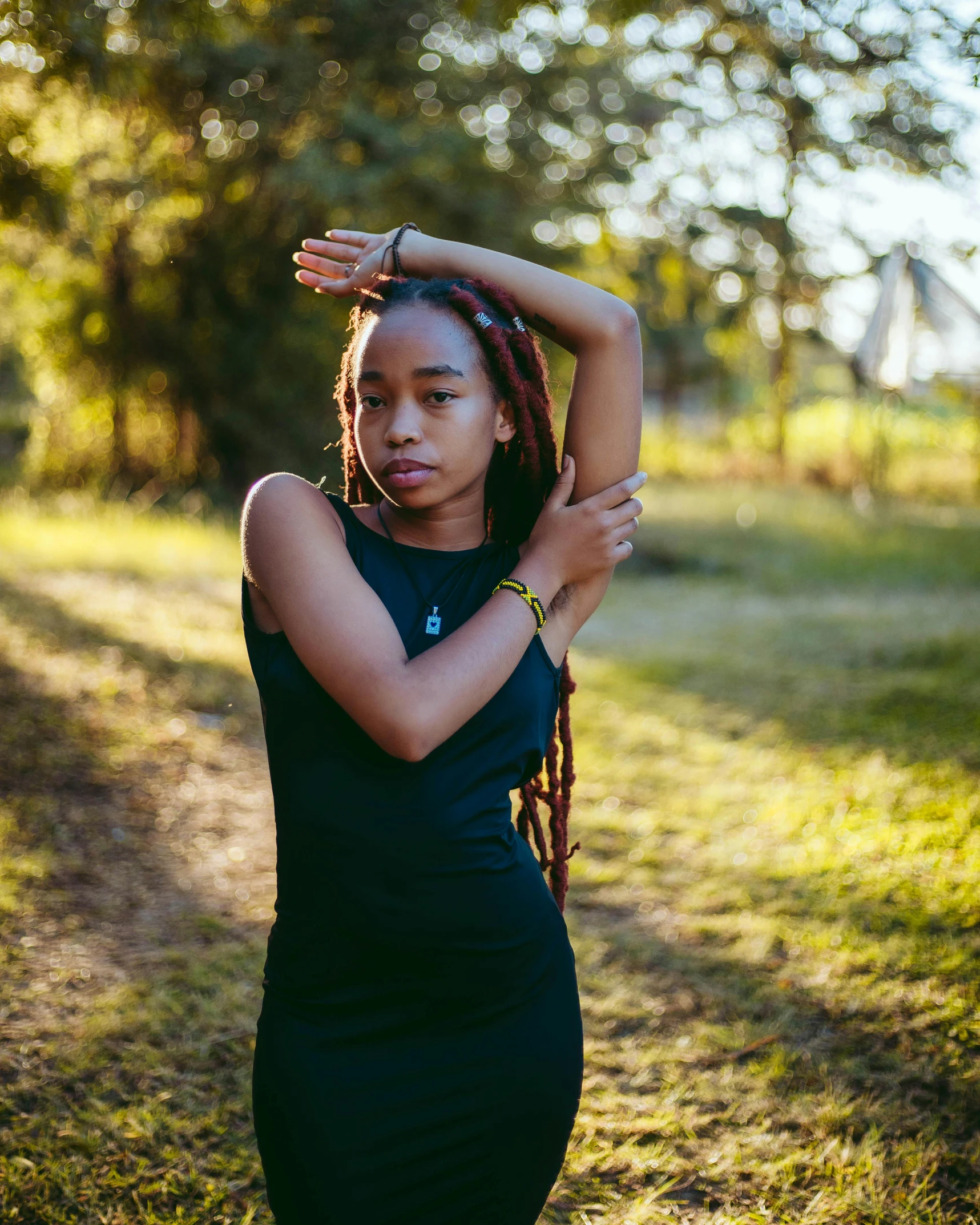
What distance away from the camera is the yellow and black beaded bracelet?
5.20ft

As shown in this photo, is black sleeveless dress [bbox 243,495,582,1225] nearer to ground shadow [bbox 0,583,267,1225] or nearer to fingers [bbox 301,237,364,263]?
fingers [bbox 301,237,364,263]

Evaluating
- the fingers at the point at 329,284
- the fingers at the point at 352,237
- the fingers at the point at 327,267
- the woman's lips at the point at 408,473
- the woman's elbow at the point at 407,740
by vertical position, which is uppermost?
the fingers at the point at 352,237

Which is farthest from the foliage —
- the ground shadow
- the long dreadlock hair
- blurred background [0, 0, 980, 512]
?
the long dreadlock hair

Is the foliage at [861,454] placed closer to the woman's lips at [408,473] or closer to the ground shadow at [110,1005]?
the ground shadow at [110,1005]

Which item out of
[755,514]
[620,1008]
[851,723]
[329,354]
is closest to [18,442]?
[329,354]

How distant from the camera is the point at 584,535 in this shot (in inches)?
66.7

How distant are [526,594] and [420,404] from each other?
13.5 inches

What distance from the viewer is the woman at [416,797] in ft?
4.95

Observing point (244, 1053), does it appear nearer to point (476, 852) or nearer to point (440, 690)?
point (476, 852)

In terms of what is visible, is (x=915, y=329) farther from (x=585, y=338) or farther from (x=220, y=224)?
(x=585, y=338)

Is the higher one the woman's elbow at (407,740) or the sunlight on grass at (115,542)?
the woman's elbow at (407,740)

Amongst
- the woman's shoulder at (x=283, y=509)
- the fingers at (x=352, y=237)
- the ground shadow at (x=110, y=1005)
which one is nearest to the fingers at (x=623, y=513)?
the woman's shoulder at (x=283, y=509)

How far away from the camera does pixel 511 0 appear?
379cm

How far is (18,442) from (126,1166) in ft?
68.5
